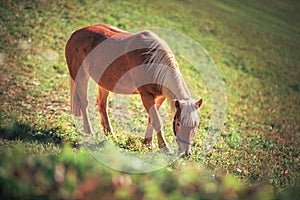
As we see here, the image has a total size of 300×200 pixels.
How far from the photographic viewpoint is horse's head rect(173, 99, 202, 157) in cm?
591

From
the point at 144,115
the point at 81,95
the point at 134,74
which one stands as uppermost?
the point at 134,74

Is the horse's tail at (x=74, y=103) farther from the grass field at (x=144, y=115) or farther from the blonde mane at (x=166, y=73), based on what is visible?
the blonde mane at (x=166, y=73)

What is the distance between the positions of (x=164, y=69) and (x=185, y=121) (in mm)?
1337

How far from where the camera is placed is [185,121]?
19.4 feet

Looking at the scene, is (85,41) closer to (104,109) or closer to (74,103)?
(74,103)

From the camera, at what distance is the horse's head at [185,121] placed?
19.4ft

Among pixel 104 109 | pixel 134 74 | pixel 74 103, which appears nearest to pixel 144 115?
pixel 104 109

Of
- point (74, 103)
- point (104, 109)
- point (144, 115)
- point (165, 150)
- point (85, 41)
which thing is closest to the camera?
point (165, 150)

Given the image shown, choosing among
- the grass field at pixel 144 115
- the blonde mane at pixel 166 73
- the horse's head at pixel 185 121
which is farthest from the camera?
the blonde mane at pixel 166 73

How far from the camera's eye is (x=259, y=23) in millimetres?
31547

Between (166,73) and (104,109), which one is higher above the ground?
(166,73)

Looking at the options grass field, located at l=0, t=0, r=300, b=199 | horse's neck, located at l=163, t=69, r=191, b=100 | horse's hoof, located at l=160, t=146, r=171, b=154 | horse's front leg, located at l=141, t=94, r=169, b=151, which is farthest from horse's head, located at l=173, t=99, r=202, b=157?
horse's front leg, located at l=141, t=94, r=169, b=151

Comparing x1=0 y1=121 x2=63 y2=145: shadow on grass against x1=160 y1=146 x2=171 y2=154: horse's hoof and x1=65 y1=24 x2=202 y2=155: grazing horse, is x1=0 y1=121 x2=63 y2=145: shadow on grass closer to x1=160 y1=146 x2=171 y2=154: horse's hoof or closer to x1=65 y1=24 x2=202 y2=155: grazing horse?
x1=65 y1=24 x2=202 y2=155: grazing horse

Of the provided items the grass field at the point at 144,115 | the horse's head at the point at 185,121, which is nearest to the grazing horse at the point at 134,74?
the horse's head at the point at 185,121
